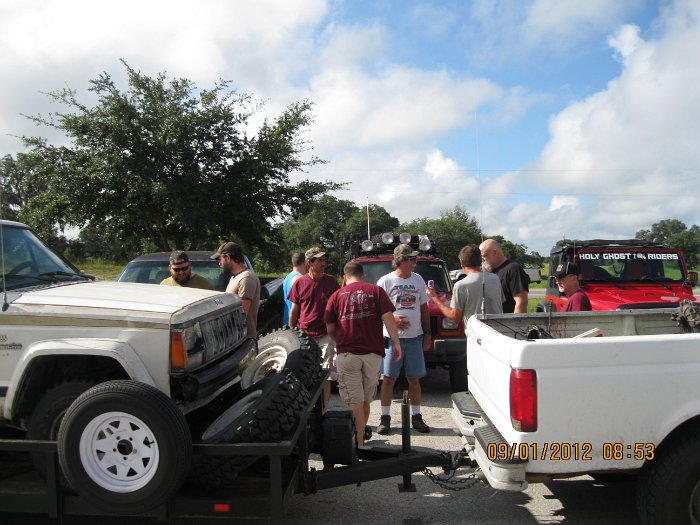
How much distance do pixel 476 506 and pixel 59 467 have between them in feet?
9.18

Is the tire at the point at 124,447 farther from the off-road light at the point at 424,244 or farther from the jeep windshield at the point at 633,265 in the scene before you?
the jeep windshield at the point at 633,265

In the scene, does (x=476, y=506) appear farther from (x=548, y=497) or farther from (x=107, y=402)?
(x=107, y=402)

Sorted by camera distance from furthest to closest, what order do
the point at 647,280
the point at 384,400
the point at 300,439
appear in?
1. the point at 647,280
2. the point at 384,400
3. the point at 300,439

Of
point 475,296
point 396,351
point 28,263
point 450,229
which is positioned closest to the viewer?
point 28,263

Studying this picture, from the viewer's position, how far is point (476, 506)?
4.26m

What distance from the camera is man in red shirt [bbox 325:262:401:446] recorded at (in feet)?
17.1

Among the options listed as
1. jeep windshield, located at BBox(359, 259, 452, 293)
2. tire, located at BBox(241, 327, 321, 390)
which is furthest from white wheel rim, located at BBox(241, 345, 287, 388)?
jeep windshield, located at BBox(359, 259, 452, 293)

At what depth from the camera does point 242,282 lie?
6.05m

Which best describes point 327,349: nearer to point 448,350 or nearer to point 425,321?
point 425,321

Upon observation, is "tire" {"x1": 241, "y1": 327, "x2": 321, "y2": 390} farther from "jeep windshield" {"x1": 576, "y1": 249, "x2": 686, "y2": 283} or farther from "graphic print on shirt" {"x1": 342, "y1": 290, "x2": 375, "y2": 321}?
"jeep windshield" {"x1": 576, "y1": 249, "x2": 686, "y2": 283}

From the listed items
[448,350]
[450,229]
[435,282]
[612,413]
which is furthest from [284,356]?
[450,229]

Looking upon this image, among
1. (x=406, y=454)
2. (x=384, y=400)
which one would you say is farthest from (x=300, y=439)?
(x=384, y=400)

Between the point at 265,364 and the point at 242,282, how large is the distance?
1.37 metres

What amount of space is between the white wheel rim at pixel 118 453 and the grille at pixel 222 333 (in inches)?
29.9
